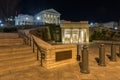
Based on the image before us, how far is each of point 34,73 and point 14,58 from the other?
55.7 inches

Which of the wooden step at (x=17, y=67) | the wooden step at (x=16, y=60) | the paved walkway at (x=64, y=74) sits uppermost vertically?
the wooden step at (x=16, y=60)

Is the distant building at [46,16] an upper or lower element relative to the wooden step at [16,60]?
upper

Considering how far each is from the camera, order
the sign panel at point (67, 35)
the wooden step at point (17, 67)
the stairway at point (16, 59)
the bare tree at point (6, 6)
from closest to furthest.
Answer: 1. the wooden step at point (17, 67)
2. the stairway at point (16, 59)
3. the sign panel at point (67, 35)
4. the bare tree at point (6, 6)

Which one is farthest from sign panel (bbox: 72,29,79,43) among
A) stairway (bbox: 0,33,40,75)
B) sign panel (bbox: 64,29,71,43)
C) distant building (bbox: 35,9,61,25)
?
distant building (bbox: 35,9,61,25)

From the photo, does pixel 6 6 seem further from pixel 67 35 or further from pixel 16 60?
pixel 16 60

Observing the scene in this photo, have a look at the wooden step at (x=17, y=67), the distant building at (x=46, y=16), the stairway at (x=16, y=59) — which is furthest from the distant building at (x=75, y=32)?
the distant building at (x=46, y=16)

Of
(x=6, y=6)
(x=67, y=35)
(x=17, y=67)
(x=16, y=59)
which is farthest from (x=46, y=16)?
(x=17, y=67)

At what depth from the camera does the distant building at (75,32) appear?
28.9 meters

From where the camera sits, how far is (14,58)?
9.10 m

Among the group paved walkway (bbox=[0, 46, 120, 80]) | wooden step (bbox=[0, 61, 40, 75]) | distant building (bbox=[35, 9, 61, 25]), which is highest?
distant building (bbox=[35, 9, 61, 25])

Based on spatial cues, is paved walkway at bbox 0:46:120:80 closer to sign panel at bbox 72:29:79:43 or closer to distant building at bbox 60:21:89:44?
distant building at bbox 60:21:89:44

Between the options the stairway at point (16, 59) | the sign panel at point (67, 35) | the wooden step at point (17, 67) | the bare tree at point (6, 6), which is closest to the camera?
the wooden step at point (17, 67)

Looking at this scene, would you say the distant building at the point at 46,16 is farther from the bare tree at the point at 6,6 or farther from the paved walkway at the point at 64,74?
the paved walkway at the point at 64,74

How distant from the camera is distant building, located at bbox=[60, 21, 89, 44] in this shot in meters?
28.9
